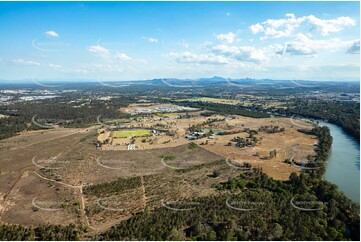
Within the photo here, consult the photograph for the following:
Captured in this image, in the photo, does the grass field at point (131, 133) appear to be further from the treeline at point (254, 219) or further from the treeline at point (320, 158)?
the treeline at point (254, 219)

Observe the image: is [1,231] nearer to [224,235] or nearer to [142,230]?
[142,230]

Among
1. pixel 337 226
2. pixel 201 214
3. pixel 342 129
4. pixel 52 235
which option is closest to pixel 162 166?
pixel 201 214

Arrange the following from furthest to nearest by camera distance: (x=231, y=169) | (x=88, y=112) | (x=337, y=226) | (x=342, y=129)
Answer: (x=88, y=112)
(x=342, y=129)
(x=231, y=169)
(x=337, y=226)

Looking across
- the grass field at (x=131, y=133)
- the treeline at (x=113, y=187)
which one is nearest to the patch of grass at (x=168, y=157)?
the treeline at (x=113, y=187)

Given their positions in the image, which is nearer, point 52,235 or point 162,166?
point 52,235

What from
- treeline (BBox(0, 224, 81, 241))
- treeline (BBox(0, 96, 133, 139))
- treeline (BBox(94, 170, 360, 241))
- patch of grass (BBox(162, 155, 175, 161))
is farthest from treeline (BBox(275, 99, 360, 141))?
treeline (BBox(0, 224, 81, 241))

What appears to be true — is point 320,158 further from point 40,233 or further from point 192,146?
point 40,233
